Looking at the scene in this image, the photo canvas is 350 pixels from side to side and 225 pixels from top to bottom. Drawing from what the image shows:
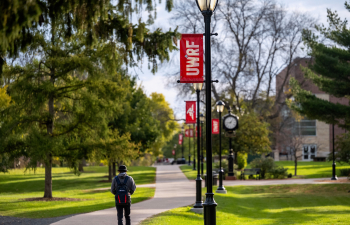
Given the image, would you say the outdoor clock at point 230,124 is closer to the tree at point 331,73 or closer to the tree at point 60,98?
the tree at point 331,73

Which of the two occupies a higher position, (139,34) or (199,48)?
(139,34)

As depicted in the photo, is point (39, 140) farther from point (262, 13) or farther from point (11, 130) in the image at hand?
point (262, 13)

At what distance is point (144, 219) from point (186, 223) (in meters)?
1.34

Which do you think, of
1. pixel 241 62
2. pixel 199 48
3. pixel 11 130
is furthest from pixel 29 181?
pixel 199 48

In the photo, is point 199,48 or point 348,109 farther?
point 348,109

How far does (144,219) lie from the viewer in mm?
12297

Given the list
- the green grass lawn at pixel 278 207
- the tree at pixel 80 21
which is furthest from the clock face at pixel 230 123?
the tree at pixel 80 21

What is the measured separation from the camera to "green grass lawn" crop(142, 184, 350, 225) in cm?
1323

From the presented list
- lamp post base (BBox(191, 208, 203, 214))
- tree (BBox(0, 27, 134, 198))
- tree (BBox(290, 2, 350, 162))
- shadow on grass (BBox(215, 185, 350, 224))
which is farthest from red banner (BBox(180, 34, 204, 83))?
tree (BBox(290, 2, 350, 162))

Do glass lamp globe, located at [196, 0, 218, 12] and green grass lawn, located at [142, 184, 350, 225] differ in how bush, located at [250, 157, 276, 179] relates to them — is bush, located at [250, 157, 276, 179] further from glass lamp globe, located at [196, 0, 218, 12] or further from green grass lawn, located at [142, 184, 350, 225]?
glass lamp globe, located at [196, 0, 218, 12]

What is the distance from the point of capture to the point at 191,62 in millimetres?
10445

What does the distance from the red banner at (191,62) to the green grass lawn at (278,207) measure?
13.7 feet

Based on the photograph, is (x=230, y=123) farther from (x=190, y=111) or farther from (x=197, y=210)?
(x=197, y=210)

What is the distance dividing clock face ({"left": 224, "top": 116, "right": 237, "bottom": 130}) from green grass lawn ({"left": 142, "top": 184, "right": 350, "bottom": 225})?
4.91m
